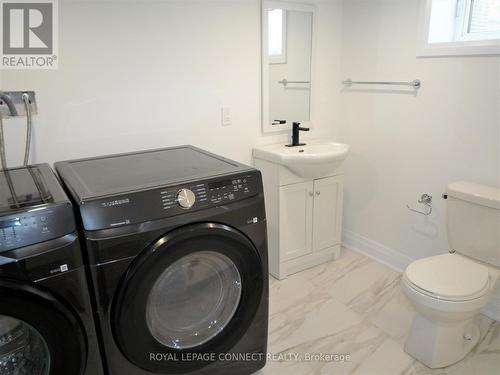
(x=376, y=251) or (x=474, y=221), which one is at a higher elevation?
(x=474, y=221)

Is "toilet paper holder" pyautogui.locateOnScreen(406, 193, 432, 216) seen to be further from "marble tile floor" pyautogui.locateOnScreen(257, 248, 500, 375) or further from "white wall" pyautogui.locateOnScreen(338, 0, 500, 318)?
"marble tile floor" pyautogui.locateOnScreen(257, 248, 500, 375)

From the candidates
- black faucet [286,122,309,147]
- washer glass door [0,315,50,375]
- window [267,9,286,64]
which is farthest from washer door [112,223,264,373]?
window [267,9,286,64]

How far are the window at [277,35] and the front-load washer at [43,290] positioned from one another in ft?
5.39

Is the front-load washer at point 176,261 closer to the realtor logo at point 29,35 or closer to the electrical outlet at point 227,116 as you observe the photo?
the realtor logo at point 29,35

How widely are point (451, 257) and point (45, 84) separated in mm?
2183

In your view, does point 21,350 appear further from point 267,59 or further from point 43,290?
point 267,59

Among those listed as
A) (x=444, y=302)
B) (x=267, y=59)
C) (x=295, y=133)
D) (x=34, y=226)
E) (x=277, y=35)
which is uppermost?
(x=277, y=35)

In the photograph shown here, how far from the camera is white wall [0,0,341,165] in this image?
6.15ft

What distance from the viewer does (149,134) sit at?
85.5 inches

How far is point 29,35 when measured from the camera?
1813 mm

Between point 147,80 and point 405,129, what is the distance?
1592 millimetres

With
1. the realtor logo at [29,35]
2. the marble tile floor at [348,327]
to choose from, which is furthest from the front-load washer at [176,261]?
the realtor logo at [29,35]

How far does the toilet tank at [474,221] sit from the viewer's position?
188 cm

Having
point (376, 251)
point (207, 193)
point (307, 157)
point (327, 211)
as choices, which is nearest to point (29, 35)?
point (207, 193)
